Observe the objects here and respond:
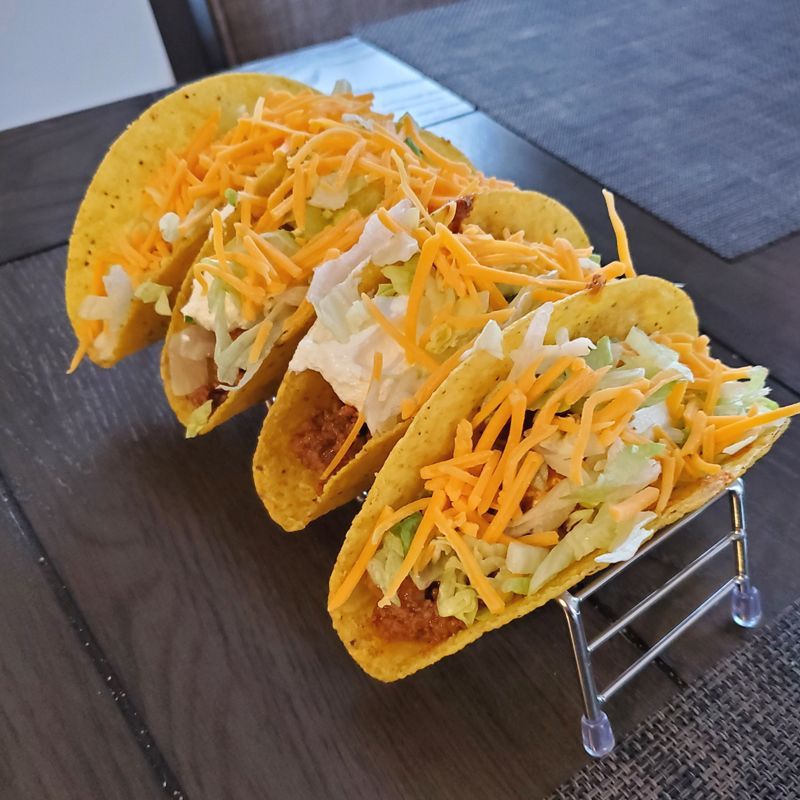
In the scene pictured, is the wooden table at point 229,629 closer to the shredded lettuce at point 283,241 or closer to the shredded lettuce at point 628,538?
the shredded lettuce at point 628,538

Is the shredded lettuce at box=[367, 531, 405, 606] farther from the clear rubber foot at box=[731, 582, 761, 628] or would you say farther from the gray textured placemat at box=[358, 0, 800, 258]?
the gray textured placemat at box=[358, 0, 800, 258]

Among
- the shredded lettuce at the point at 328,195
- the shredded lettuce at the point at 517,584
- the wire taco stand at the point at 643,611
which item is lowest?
the wire taco stand at the point at 643,611

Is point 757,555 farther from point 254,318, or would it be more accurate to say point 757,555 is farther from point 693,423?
point 254,318

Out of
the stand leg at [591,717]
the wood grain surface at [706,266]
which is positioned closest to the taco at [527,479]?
the stand leg at [591,717]

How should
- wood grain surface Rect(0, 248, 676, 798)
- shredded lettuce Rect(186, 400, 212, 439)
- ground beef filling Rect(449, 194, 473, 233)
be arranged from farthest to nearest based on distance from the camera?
shredded lettuce Rect(186, 400, 212, 439), ground beef filling Rect(449, 194, 473, 233), wood grain surface Rect(0, 248, 676, 798)

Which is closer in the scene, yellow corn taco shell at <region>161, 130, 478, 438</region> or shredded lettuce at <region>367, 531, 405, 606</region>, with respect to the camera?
shredded lettuce at <region>367, 531, 405, 606</region>

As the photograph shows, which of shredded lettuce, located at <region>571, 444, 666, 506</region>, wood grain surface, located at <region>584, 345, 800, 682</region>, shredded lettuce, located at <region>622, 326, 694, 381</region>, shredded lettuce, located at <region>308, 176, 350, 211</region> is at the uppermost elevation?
shredded lettuce, located at <region>308, 176, 350, 211</region>

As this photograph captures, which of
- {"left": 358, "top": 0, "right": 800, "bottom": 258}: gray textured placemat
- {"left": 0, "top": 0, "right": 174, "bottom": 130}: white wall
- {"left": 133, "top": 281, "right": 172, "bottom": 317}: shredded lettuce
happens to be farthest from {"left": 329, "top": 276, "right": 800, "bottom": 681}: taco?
{"left": 0, "top": 0, "right": 174, "bottom": 130}: white wall

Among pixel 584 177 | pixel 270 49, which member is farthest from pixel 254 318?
pixel 270 49
